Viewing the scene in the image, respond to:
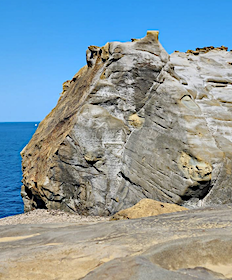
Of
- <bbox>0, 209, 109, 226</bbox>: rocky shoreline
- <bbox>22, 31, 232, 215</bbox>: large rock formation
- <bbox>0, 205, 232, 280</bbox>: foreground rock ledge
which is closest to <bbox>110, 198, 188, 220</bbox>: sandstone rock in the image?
<bbox>22, 31, 232, 215</bbox>: large rock formation

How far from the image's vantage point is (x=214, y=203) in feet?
45.2

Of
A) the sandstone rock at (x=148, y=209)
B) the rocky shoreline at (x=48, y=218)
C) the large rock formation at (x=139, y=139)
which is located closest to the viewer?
the sandstone rock at (x=148, y=209)

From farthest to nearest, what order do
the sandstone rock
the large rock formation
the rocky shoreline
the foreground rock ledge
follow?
the rocky shoreline
the large rock formation
the sandstone rock
the foreground rock ledge

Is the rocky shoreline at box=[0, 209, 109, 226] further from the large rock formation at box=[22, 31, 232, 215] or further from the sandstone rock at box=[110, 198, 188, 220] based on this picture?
the sandstone rock at box=[110, 198, 188, 220]

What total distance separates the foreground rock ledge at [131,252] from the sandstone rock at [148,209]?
9.27 feet

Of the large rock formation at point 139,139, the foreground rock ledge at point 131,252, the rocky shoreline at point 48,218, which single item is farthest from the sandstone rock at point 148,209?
the foreground rock ledge at point 131,252

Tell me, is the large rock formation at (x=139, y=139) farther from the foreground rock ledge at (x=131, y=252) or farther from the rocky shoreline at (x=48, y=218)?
the foreground rock ledge at (x=131, y=252)

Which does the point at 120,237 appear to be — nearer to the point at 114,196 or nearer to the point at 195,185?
the point at 195,185

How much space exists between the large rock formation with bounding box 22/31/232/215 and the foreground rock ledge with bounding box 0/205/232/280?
14.0ft

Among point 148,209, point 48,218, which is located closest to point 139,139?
point 148,209

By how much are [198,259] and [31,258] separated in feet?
12.9

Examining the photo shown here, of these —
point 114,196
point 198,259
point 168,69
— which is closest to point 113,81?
point 168,69

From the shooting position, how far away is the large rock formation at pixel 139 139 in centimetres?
1371

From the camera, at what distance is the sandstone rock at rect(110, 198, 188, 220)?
Answer: 40.6 feet
